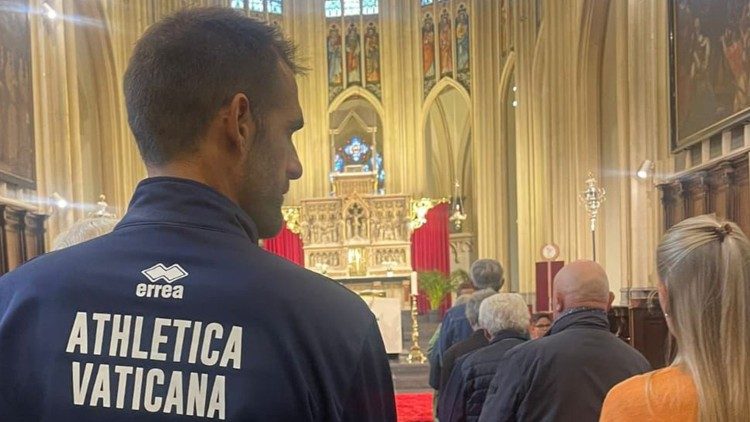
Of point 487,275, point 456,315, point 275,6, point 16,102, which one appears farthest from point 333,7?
point 487,275

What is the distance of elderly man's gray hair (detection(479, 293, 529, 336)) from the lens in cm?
367

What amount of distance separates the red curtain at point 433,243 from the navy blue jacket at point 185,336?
66.0 ft

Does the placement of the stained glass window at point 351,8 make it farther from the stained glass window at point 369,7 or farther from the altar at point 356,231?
the altar at point 356,231

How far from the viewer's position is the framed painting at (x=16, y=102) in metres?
9.52

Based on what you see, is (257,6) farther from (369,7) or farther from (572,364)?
(572,364)

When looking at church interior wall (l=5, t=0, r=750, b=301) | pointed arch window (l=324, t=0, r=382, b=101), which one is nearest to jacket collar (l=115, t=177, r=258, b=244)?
church interior wall (l=5, t=0, r=750, b=301)

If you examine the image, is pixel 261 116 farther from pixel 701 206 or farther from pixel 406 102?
pixel 406 102

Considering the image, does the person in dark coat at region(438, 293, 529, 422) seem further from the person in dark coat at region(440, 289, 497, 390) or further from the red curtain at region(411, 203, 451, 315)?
the red curtain at region(411, 203, 451, 315)

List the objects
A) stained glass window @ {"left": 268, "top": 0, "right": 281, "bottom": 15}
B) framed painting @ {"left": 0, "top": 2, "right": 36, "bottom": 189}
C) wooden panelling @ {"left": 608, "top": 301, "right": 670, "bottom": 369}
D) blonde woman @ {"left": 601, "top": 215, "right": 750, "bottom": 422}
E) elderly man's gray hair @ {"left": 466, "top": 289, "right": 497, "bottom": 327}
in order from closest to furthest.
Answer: blonde woman @ {"left": 601, "top": 215, "right": 750, "bottom": 422} → elderly man's gray hair @ {"left": 466, "top": 289, "right": 497, "bottom": 327} → wooden panelling @ {"left": 608, "top": 301, "right": 670, "bottom": 369} → framed painting @ {"left": 0, "top": 2, "right": 36, "bottom": 189} → stained glass window @ {"left": 268, "top": 0, "right": 281, "bottom": 15}

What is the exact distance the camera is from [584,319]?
261 centimetres

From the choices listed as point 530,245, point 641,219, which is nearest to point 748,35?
point 641,219

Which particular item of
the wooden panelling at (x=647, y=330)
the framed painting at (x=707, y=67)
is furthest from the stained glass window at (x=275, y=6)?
the wooden panelling at (x=647, y=330)

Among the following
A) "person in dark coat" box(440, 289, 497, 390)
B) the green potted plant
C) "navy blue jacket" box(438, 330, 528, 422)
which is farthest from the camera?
the green potted plant

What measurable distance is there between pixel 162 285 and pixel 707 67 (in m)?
8.58
